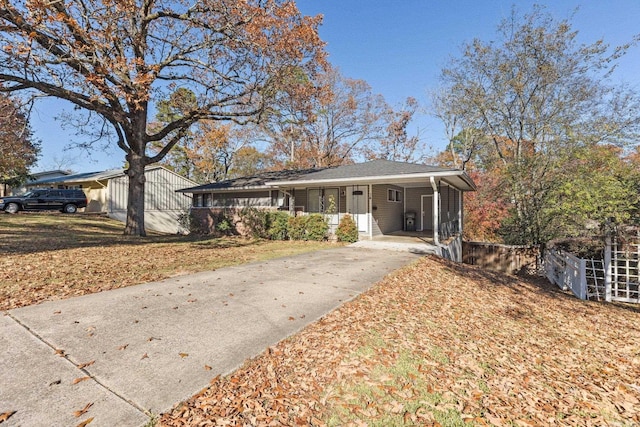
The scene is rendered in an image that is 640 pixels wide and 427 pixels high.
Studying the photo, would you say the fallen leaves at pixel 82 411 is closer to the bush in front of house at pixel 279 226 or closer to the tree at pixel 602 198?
the tree at pixel 602 198

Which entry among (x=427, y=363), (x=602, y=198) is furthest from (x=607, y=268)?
(x=427, y=363)

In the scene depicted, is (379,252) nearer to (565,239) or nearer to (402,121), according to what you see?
(565,239)

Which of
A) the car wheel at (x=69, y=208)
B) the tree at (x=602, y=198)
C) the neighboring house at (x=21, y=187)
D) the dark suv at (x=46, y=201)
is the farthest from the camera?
the neighboring house at (x=21, y=187)

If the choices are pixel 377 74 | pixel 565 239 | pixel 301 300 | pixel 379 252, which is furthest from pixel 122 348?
pixel 377 74

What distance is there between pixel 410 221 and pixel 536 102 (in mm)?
9907

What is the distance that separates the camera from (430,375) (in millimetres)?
2916

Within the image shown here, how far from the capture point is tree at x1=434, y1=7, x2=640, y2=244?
45.9ft

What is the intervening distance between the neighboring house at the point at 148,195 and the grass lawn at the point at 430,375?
1875cm

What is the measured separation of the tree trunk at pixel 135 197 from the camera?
13.3 m

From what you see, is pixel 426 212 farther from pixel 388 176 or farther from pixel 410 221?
pixel 388 176

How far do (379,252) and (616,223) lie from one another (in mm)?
6557

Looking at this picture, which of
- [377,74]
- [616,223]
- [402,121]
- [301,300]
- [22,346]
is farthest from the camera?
[402,121]

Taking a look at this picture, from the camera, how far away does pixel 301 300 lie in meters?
4.97

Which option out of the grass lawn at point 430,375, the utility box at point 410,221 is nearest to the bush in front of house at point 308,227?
the utility box at point 410,221
